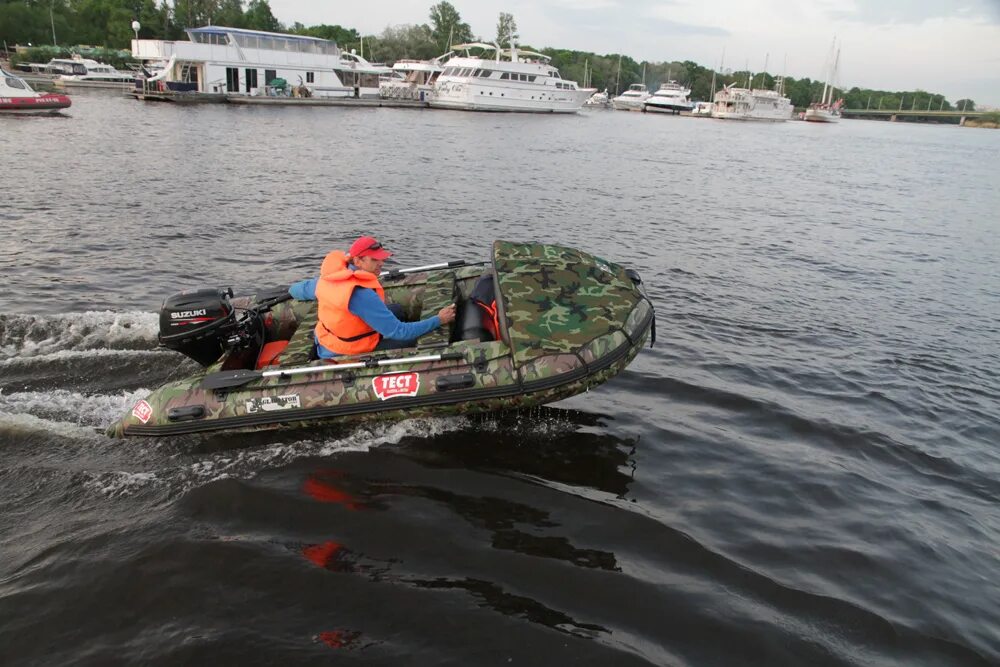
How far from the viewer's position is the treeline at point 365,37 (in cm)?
8406

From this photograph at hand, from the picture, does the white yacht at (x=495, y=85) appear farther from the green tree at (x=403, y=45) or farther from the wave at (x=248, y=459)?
the wave at (x=248, y=459)

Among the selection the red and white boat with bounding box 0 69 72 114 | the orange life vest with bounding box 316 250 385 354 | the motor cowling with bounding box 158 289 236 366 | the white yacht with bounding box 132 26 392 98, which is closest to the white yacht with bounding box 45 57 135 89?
the white yacht with bounding box 132 26 392 98

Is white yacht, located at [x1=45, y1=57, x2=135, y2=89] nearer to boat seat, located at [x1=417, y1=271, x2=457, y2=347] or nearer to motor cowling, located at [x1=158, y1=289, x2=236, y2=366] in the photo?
motor cowling, located at [x1=158, y1=289, x2=236, y2=366]

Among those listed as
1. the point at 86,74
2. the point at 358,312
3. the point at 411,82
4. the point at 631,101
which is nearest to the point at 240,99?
the point at 411,82

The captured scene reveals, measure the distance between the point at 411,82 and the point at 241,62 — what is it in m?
22.0

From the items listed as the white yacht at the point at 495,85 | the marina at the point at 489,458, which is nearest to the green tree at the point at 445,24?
the white yacht at the point at 495,85

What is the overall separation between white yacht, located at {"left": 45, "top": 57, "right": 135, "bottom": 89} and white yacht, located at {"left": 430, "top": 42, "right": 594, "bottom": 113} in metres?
30.7

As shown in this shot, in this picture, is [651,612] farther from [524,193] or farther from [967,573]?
[524,193]

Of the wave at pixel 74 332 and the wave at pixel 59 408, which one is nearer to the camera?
the wave at pixel 59 408

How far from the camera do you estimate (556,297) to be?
6.88 metres

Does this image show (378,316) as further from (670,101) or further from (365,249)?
(670,101)

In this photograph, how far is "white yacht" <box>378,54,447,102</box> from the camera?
7094 cm

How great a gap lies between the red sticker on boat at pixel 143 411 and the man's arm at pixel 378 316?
211 cm

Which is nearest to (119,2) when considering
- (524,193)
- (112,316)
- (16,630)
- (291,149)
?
(291,149)
